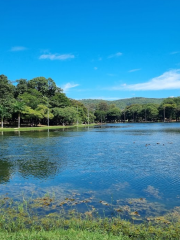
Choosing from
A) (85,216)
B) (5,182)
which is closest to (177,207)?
(85,216)

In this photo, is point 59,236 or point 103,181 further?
point 103,181

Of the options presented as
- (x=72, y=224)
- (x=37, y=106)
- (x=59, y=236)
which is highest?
(x=37, y=106)

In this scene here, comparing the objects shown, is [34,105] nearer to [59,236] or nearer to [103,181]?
[103,181]

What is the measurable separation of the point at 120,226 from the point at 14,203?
5621 mm

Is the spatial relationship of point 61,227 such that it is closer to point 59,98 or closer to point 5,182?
point 5,182

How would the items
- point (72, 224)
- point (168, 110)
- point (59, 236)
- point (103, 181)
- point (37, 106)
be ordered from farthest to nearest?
point (168, 110) → point (37, 106) → point (103, 181) → point (72, 224) → point (59, 236)

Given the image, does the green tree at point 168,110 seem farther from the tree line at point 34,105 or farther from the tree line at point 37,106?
the tree line at point 34,105

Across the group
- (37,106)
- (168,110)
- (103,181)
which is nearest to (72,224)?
(103,181)

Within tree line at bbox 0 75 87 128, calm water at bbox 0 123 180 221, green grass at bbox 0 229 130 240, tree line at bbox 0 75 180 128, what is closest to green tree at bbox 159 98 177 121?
tree line at bbox 0 75 180 128

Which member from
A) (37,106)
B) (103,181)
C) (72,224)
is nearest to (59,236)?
(72,224)

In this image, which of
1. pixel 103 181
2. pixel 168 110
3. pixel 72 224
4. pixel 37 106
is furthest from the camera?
pixel 168 110

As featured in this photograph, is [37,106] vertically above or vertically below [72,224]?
above

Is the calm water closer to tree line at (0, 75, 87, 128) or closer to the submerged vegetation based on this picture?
the submerged vegetation

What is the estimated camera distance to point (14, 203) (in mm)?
11562
